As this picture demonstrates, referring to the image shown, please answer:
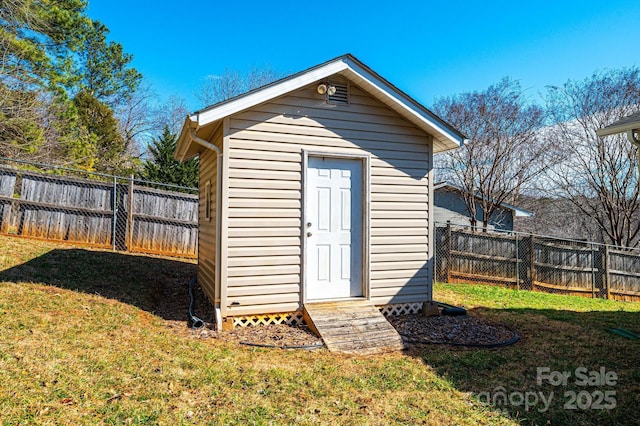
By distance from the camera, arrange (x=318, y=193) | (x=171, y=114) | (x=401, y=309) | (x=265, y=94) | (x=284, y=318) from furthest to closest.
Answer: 1. (x=171, y=114)
2. (x=401, y=309)
3. (x=318, y=193)
4. (x=284, y=318)
5. (x=265, y=94)

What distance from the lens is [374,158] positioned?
19.6 ft

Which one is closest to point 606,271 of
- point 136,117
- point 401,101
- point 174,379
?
point 401,101

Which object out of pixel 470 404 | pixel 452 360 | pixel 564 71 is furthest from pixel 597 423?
pixel 564 71

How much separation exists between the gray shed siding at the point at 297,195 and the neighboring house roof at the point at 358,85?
0.18 metres

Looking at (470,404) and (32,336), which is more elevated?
Answer: (32,336)

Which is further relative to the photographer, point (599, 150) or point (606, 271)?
point (599, 150)

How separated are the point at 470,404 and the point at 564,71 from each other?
15.7 m

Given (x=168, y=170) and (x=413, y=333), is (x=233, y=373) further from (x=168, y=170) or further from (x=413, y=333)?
(x=168, y=170)

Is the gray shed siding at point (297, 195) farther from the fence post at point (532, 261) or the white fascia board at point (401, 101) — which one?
the fence post at point (532, 261)

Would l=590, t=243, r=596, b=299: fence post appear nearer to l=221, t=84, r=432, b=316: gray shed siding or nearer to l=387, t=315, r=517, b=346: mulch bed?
l=387, t=315, r=517, b=346: mulch bed

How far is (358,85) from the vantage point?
19.5ft

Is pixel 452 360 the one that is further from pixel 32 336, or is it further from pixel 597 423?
pixel 32 336

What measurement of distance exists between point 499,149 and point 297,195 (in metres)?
12.9

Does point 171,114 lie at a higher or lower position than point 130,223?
higher
